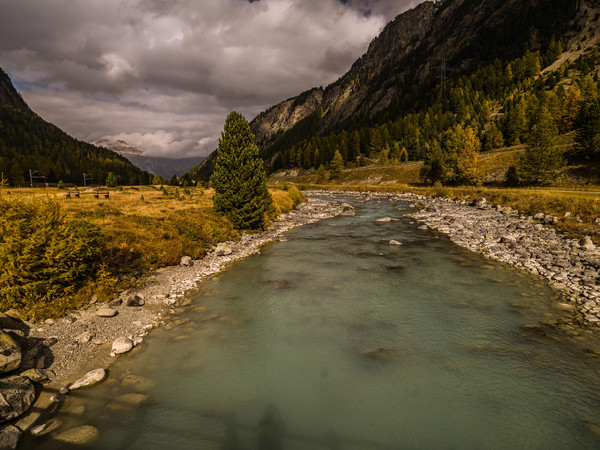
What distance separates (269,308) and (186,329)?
13.5ft

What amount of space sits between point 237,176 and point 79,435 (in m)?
24.3

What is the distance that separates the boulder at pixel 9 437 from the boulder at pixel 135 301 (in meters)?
7.22

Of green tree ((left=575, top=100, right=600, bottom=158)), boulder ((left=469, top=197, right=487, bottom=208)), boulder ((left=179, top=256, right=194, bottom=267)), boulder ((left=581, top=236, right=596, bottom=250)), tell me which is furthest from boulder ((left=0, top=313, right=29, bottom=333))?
green tree ((left=575, top=100, right=600, bottom=158))

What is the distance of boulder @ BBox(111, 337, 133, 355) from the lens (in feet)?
35.0

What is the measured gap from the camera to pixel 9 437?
Answer: 690 centimetres

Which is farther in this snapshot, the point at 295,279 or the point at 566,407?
the point at 295,279

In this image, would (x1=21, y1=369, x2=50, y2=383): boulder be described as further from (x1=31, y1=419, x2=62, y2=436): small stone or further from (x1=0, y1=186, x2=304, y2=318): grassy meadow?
(x1=0, y1=186, x2=304, y2=318): grassy meadow

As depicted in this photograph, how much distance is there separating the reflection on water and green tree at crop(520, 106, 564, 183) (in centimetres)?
5209

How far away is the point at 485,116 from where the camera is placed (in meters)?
121

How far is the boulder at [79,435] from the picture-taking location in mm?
7160

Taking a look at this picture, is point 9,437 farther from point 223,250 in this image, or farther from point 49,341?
point 223,250

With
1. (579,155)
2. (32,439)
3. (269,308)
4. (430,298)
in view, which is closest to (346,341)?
(269,308)

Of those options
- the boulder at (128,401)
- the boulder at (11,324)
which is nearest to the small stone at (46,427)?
the boulder at (128,401)

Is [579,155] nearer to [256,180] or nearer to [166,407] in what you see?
[256,180]
